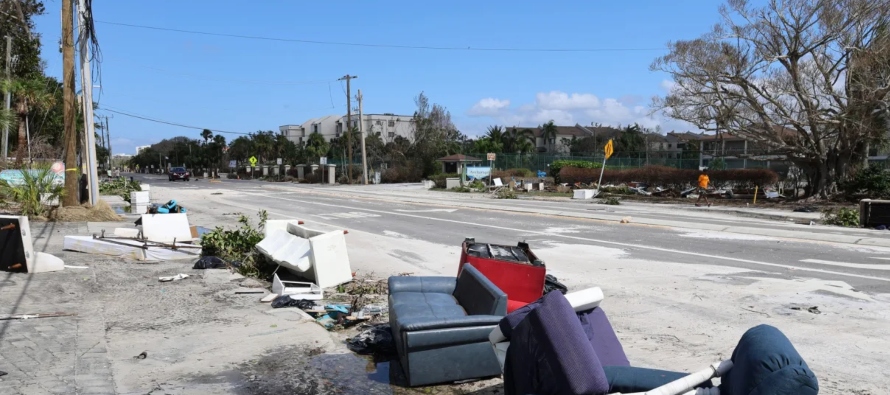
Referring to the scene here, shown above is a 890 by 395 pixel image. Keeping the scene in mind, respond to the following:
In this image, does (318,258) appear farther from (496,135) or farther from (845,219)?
(496,135)

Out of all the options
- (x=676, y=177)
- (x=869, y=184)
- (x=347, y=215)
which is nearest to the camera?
(x=347, y=215)

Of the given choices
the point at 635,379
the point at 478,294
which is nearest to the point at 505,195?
the point at 478,294

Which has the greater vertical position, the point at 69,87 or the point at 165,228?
the point at 69,87

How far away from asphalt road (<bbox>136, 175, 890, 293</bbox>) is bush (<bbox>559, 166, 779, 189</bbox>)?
11551mm

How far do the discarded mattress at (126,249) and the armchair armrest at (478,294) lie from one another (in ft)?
22.2

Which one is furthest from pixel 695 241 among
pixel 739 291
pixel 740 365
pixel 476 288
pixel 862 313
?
pixel 740 365

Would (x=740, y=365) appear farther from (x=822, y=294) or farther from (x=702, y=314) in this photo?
(x=822, y=294)

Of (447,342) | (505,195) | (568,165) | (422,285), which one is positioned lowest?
(505,195)

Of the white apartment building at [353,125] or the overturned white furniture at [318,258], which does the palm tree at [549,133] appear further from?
the overturned white furniture at [318,258]

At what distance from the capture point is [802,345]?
251 inches

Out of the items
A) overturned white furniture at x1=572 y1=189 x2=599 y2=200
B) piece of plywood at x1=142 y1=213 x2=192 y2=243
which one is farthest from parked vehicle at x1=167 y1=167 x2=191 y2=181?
piece of plywood at x1=142 y1=213 x2=192 y2=243

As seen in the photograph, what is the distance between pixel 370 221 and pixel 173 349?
544 inches

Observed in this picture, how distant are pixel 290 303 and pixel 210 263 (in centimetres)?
324

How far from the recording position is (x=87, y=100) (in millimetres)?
18750
